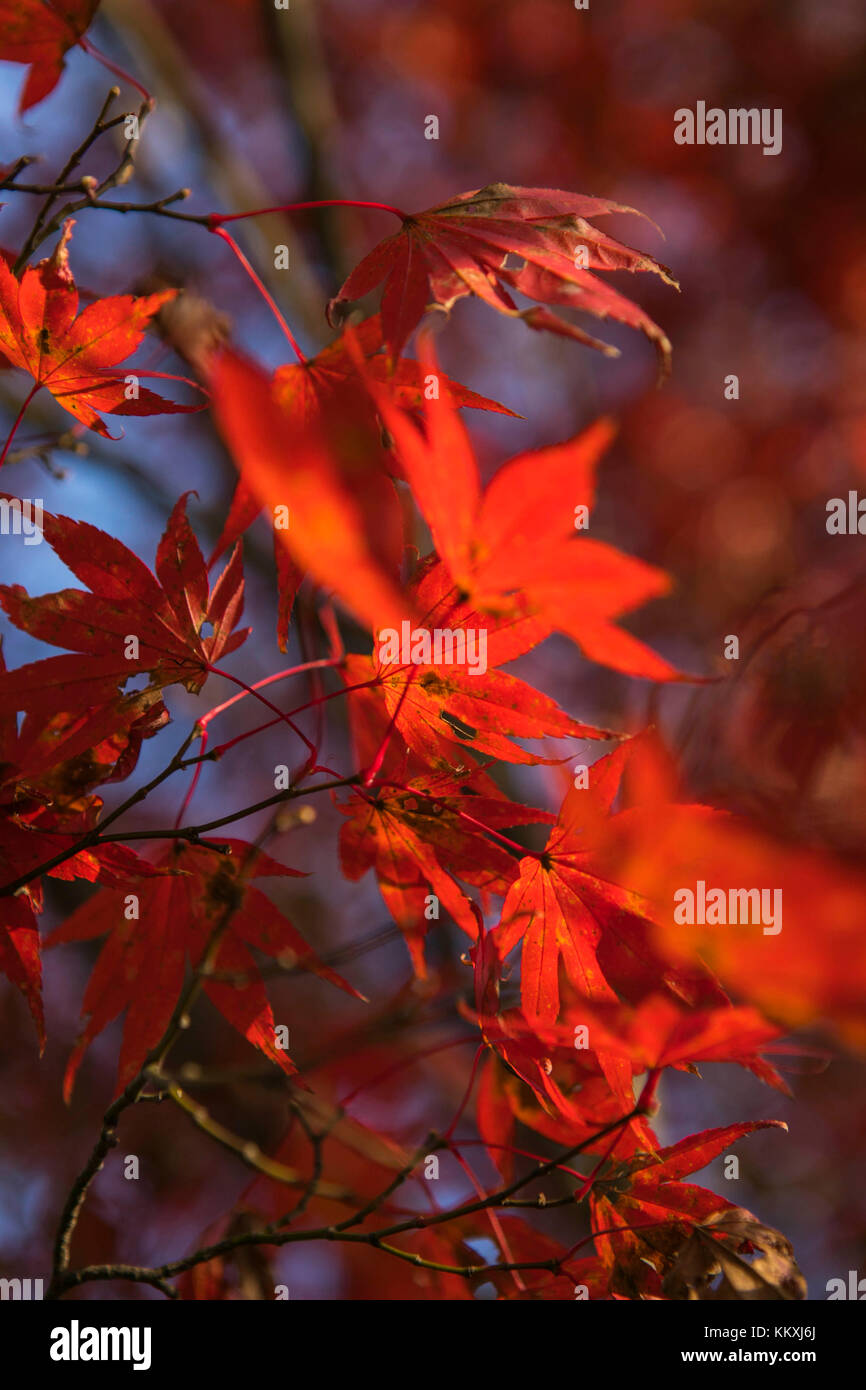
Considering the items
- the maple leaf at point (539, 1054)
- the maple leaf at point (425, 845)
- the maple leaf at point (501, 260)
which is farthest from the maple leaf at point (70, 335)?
the maple leaf at point (539, 1054)

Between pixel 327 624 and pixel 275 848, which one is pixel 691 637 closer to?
pixel 275 848

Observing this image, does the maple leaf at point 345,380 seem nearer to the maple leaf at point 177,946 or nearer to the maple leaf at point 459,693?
the maple leaf at point 459,693

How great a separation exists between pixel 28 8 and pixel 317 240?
1203 millimetres

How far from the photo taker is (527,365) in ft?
9.27

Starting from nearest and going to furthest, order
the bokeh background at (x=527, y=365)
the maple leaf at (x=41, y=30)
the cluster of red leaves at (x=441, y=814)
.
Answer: the cluster of red leaves at (x=441, y=814) → the maple leaf at (x=41, y=30) → the bokeh background at (x=527, y=365)

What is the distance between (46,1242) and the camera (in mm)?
1911

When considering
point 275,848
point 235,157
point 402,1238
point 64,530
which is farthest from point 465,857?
point 275,848

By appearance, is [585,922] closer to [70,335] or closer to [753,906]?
[753,906]

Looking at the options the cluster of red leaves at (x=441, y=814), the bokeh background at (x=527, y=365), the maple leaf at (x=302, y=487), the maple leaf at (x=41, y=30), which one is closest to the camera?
the maple leaf at (x=302, y=487)

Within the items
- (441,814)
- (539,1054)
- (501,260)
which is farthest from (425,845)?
(501,260)

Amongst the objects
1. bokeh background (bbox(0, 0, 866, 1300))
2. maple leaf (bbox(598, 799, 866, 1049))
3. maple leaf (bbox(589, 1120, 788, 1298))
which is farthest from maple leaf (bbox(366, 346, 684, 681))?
bokeh background (bbox(0, 0, 866, 1300))

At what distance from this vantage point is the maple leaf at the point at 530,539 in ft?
1.54

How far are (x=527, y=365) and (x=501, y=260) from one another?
236 cm

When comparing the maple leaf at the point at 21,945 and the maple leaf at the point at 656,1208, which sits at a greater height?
the maple leaf at the point at 21,945
